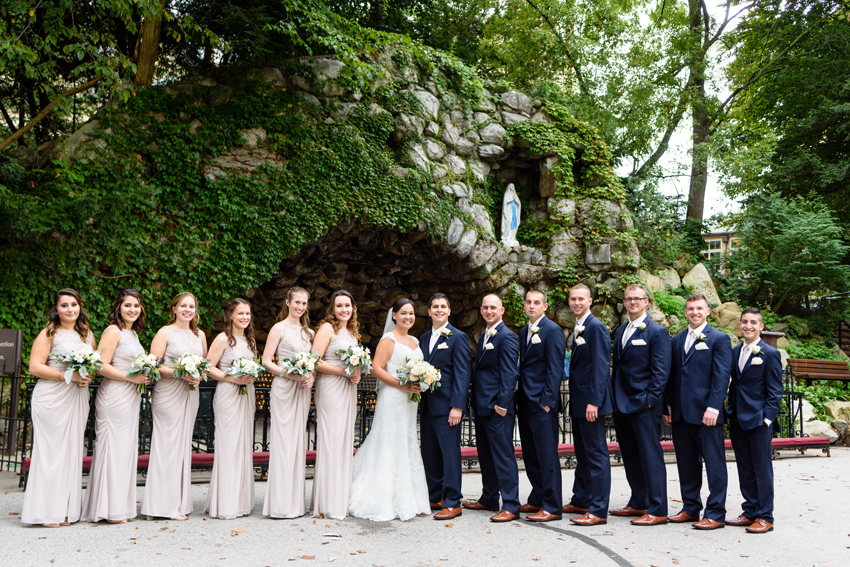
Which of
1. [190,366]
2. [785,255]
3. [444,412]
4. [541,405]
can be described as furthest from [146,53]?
[785,255]

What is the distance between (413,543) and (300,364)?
178cm

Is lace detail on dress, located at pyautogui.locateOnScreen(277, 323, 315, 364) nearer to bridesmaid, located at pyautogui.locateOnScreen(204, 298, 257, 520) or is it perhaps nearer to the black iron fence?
bridesmaid, located at pyautogui.locateOnScreen(204, 298, 257, 520)

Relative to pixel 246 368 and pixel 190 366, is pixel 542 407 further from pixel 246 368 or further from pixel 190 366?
pixel 190 366

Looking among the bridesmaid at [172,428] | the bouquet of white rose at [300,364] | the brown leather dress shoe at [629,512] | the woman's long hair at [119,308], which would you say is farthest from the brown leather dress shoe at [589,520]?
the woman's long hair at [119,308]

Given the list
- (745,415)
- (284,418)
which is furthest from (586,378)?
(284,418)

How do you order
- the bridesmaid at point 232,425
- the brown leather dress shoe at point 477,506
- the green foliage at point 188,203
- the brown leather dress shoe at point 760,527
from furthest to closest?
the green foliage at point 188,203, the brown leather dress shoe at point 477,506, the bridesmaid at point 232,425, the brown leather dress shoe at point 760,527

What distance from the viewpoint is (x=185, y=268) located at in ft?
35.9

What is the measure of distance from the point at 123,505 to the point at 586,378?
423cm

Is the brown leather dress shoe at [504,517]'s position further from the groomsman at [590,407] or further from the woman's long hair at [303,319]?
the woman's long hair at [303,319]

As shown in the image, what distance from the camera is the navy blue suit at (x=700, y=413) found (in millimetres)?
5289

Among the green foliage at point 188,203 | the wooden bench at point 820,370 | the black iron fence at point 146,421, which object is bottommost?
the black iron fence at point 146,421

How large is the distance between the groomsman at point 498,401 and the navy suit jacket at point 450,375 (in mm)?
142

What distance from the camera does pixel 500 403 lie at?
18.0ft

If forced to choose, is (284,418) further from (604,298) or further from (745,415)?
(604,298)
